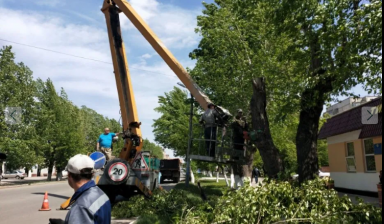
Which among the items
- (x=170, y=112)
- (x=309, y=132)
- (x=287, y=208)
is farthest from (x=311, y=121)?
(x=170, y=112)

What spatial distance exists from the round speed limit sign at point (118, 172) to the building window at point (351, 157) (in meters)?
12.6

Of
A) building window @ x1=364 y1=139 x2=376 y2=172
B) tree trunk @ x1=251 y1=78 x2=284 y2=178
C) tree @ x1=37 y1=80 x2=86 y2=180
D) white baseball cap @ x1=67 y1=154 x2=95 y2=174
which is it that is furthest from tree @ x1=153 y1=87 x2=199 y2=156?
white baseball cap @ x1=67 y1=154 x2=95 y2=174

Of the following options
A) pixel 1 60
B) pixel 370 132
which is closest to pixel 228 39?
pixel 370 132

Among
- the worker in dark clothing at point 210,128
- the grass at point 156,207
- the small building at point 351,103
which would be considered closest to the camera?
the grass at point 156,207

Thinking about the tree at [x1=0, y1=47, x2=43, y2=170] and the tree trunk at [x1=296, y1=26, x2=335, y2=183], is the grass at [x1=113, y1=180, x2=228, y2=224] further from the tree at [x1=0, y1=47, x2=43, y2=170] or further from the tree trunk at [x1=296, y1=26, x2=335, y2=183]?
the tree at [x1=0, y1=47, x2=43, y2=170]

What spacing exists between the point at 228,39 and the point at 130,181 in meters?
7.49

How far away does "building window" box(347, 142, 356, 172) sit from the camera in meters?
18.4

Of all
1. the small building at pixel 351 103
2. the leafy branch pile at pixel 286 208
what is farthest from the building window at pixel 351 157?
the leafy branch pile at pixel 286 208

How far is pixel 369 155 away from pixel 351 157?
2.08m

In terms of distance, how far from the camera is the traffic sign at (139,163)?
12.3 m

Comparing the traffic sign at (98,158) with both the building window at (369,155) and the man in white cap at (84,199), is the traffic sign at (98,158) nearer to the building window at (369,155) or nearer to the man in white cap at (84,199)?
the man in white cap at (84,199)

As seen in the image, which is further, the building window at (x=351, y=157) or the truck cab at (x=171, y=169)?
the truck cab at (x=171, y=169)

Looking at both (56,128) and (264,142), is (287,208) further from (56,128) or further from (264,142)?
(56,128)

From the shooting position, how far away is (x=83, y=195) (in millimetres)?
2846
